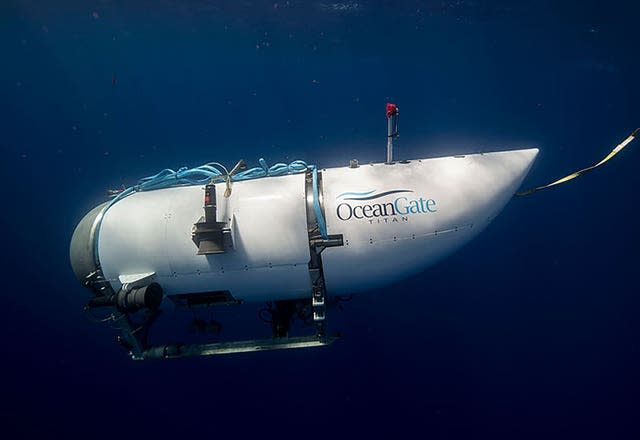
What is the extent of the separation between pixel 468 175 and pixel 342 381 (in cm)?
656

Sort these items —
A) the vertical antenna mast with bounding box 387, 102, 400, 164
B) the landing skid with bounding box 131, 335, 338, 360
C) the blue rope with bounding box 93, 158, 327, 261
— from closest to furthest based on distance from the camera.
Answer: the vertical antenna mast with bounding box 387, 102, 400, 164, the landing skid with bounding box 131, 335, 338, 360, the blue rope with bounding box 93, 158, 327, 261

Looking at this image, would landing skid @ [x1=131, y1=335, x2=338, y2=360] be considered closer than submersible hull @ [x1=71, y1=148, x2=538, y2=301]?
No

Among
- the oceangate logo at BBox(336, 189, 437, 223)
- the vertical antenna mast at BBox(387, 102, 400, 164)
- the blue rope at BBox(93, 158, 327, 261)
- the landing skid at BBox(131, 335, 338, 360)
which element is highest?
the vertical antenna mast at BBox(387, 102, 400, 164)

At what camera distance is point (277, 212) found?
9.62ft

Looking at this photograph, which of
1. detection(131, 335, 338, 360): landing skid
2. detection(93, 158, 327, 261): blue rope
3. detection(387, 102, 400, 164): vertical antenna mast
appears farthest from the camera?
detection(93, 158, 327, 261): blue rope

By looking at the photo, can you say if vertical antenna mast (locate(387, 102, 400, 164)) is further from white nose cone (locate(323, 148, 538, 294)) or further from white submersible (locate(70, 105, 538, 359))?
white nose cone (locate(323, 148, 538, 294))

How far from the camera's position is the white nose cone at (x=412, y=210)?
2.87 meters

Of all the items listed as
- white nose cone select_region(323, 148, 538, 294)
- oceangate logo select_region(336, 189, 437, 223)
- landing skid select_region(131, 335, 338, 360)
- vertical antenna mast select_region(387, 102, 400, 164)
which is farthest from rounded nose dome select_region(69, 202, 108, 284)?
vertical antenna mast select_region(387, 102, 400, 164)

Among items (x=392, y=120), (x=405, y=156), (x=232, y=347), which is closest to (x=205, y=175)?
(x=232, y=347)

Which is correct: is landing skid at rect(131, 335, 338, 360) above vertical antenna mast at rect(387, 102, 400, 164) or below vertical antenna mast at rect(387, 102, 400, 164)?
below

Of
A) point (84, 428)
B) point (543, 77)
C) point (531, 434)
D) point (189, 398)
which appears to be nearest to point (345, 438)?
point (189, 398)

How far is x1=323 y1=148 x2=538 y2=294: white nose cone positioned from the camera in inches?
113

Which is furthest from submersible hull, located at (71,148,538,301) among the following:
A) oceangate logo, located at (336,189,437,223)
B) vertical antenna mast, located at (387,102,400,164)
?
vertical antenna mast, located at (387,102,400,164)

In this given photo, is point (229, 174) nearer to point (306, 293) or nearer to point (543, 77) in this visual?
point (306, 293)
